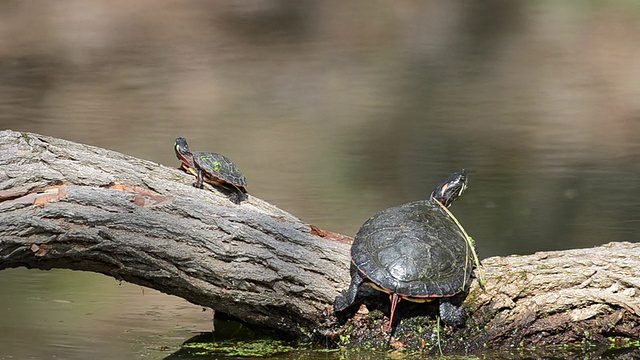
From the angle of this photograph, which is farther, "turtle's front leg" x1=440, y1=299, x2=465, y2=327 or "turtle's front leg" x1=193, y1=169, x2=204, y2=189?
"turtle's front leg" x1=193, y1=169, x2=204, y2=189

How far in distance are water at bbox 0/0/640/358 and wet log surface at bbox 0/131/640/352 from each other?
183 cm

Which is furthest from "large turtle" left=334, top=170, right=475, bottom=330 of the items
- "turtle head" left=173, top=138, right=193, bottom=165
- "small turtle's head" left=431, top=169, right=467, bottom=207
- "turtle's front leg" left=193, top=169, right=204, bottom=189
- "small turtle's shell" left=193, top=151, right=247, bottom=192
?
"turtle head" left=173, top=138, right=193, bottom=165

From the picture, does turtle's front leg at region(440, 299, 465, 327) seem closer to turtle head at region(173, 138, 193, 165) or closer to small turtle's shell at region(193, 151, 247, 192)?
small turtle's shell at region(193, 151, 247, 192)

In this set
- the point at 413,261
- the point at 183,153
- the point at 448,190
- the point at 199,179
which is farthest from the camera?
the point at 183,153

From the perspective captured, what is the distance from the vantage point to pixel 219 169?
3.25m

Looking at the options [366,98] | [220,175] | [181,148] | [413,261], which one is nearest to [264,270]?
[413,261]

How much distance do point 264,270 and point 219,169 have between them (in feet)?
2.25

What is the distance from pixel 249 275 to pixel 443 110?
11.3ft

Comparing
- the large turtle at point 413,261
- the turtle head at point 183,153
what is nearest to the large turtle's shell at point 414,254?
the large turtle at point 413,261

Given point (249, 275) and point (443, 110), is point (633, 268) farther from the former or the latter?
point (443, 110)

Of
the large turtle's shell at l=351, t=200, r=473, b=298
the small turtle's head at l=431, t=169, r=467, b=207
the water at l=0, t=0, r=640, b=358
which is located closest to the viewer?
the large turtle's shell at l=351, t=200, r=473, b=298

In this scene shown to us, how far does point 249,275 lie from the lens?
Answer: 2709 mm

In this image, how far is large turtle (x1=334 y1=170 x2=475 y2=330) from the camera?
2.58 metres

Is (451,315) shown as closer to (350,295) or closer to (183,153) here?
(350,295)
